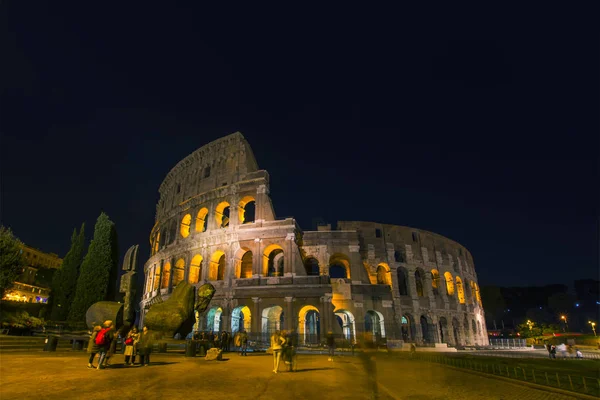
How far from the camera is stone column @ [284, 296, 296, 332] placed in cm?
2696

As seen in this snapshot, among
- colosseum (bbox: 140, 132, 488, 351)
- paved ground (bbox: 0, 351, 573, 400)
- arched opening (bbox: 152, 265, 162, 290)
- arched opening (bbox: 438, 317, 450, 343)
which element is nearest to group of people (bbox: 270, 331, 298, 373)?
paved ground (bbox: 0, 351, 573, 400)

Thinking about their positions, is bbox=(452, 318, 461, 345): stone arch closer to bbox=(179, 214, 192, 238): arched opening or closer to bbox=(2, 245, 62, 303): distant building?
bbox=(179, 214, 192, 238): arched opening

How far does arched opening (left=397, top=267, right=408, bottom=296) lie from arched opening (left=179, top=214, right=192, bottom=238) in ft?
84.2

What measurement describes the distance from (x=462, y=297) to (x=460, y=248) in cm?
699

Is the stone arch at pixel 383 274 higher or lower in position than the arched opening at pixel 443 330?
higher

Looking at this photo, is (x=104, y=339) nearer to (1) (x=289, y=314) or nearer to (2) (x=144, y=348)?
(2) (x=144, y=348)

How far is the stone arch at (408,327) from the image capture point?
36.1 meters

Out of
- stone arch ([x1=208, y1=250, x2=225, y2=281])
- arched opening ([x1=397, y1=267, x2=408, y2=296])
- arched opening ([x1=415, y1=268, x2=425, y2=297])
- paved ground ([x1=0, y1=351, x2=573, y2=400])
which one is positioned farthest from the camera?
arched opening ([x1=415, y1=268, x2=425, y2=297])

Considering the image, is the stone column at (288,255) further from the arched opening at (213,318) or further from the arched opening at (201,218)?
the arched opening at (201,218)

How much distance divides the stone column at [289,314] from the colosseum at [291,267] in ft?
0.26

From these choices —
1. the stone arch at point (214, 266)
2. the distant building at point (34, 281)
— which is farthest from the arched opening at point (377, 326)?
the distant building at point (34, 281)

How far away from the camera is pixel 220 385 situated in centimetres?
776

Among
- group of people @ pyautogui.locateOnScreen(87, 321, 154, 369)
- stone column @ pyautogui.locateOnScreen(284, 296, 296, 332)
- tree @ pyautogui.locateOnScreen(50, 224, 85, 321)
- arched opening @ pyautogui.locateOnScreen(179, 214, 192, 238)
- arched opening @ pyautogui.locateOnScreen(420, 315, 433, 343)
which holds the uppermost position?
arched opening @ pyautogui.locateOnScreen(179, 214, 192, 238)

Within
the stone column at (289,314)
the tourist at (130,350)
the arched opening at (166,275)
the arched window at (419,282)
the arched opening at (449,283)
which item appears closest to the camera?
the tourist at (130,350)
